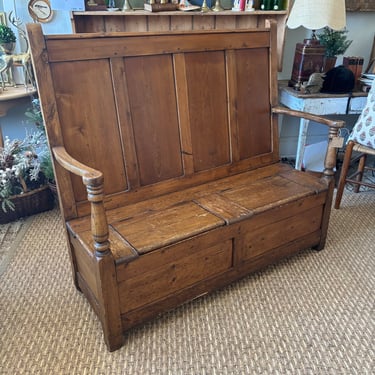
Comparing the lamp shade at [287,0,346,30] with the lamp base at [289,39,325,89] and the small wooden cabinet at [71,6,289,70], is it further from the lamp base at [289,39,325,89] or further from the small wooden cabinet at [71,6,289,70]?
the small wooden cabinet at [71,6,289,70]

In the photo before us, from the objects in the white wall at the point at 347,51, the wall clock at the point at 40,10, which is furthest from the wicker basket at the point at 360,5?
the wall clock at the point at 40,10

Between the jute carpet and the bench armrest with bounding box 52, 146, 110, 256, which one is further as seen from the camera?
the jute carpet

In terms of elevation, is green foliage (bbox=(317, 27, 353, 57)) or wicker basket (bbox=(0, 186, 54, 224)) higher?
green foliage (bbox=(317, 27, 353, 57))

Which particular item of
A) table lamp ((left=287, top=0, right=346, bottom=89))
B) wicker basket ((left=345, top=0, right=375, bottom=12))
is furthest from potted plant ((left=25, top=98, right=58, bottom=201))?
wicker basket ((left=345, top=0, right=375, bottom=12))

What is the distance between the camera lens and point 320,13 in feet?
7.06

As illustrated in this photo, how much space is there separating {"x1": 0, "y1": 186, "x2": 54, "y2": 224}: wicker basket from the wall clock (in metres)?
1.09

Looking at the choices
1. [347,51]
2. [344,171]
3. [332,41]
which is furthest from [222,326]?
[347,51]

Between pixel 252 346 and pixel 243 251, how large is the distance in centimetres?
41

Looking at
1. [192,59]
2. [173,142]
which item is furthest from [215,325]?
[192,59]

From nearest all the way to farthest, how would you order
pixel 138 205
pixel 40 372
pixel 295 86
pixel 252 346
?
pixel 40 372
pixel 252 346
pixel 138 205
pixel 295 86

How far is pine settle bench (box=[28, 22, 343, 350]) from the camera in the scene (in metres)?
1.39

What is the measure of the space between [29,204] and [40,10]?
125 cm

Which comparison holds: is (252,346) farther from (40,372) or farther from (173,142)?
(173,142)

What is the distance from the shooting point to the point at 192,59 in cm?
174
